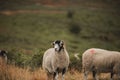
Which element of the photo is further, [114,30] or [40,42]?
[114,30]

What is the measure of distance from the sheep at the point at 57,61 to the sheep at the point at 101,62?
3.55 feet

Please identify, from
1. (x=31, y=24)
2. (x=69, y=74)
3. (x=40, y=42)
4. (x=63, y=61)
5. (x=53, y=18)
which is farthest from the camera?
(x=53, y=18)

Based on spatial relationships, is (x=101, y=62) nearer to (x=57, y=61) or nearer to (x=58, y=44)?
(x=57, y=61)

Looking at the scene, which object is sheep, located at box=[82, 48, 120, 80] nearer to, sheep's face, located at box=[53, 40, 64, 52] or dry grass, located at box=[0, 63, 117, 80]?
dry grass, located at box=[0, 63, 117, 80]

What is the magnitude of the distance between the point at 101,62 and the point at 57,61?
200 cm

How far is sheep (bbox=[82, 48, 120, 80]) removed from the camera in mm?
15703

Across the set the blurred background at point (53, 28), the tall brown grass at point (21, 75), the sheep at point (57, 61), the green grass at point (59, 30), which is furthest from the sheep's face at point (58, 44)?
the green grass at point (59, 30)

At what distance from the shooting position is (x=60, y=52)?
53.8ft

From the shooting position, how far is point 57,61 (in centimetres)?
1608

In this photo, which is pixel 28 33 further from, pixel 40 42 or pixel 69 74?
pixel 69 74

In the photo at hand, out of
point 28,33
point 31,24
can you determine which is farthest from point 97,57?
point 31,24

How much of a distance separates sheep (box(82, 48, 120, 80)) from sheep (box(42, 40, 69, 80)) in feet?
3.55

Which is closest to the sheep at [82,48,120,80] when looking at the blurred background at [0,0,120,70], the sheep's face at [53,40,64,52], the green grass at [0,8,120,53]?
the sheep's face at [53,40,64,52]

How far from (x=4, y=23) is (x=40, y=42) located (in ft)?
62.8
